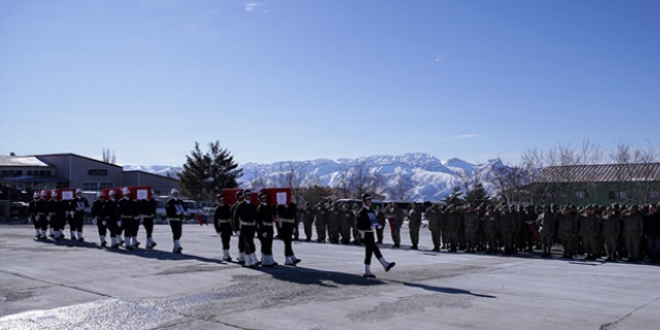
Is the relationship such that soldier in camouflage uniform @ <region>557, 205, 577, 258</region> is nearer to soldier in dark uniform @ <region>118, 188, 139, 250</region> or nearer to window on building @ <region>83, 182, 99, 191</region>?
soldier in dark uniform @ <region>118, 188, 139, 250</region>

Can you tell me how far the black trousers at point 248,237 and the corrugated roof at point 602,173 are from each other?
37278 millimetres

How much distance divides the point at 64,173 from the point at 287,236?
58.5 meters

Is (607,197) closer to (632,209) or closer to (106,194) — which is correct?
(632,209)

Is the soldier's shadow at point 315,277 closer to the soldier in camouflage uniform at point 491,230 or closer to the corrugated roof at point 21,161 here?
the soldier in camouflage uniform at point 491,230

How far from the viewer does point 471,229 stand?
21234mm

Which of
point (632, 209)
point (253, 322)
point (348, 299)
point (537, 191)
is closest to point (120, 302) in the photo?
point (253, 322)

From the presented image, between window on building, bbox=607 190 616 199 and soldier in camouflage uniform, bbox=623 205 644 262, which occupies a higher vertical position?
window on building, bbox=607 190 616 199

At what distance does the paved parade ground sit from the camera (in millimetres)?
8492

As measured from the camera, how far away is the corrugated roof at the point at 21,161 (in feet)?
214

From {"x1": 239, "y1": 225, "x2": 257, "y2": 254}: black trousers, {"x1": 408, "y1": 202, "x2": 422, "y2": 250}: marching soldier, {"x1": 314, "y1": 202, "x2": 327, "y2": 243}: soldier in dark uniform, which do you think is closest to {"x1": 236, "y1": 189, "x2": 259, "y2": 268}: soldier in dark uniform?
{"x1": 239, "y1": 225, "x2": 257, "y2": 254}: black trousers

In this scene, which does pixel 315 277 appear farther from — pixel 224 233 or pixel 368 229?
pixel 224 233

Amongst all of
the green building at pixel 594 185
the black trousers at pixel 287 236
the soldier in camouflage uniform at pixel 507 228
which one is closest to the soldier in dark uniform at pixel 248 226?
the black trousers at pixel 287 236

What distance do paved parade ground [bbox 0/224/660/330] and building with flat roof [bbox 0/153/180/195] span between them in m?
52.5

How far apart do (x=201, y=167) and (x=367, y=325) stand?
61.9 m
